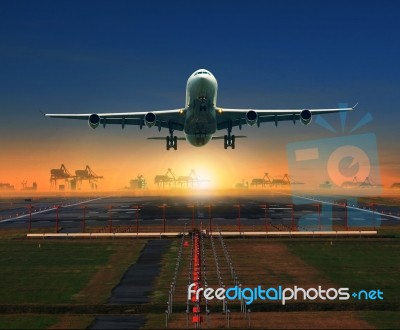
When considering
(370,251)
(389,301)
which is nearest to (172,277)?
(389,301)

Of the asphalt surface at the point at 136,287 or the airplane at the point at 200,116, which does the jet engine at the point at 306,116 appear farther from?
the asphalt surface at the point at 136,287

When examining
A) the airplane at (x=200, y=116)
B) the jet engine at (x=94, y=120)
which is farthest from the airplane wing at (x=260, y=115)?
the jet engine at (x=94, y=120)

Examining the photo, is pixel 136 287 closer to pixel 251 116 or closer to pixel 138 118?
pixel 251 116

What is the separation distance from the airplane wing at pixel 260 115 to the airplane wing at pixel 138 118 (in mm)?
5280

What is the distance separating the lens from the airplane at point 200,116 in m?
48.8

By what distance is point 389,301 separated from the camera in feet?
86.0

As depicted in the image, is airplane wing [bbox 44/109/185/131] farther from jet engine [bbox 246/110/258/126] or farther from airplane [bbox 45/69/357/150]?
jet engine [bbox 246/110/258/126]

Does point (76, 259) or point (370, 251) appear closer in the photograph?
point (76, 259)

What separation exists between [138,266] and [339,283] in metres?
14.6

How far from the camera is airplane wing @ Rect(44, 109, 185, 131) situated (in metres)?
55.4

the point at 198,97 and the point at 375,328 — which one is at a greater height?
the point at 198,97

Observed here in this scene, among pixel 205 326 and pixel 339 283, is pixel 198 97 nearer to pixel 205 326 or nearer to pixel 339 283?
pixel 339 283

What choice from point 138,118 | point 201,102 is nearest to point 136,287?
point 201,102

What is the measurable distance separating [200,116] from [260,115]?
515 inches
